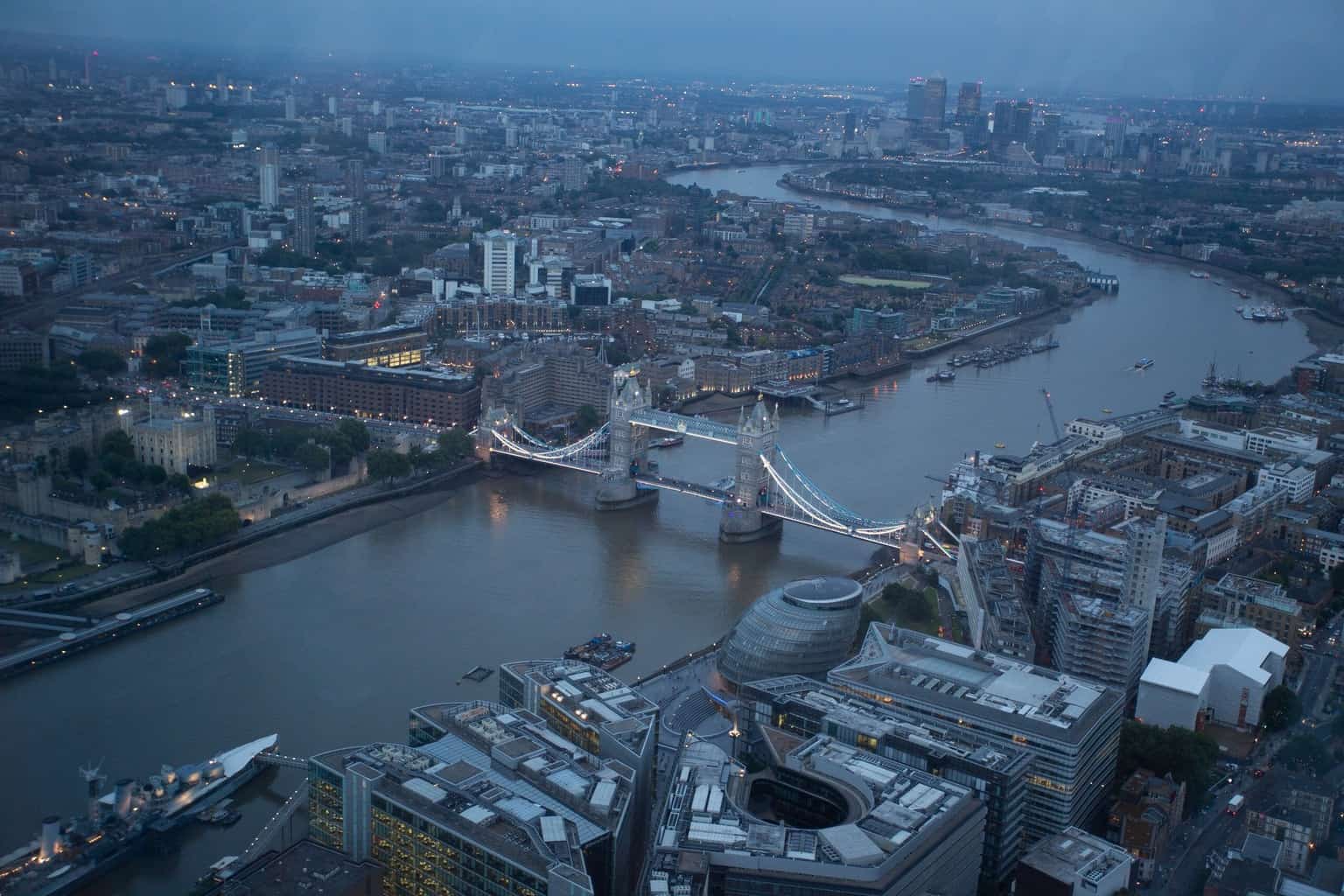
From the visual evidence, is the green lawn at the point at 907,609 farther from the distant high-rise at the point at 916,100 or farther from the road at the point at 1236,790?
the distant high-rise at the point at 916,100

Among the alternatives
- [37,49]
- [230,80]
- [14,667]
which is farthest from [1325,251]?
[14,667]

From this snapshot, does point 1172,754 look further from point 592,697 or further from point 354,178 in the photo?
point 354,178

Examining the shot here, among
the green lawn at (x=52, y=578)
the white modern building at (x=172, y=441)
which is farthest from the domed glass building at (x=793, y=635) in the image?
the white modern building at (x=172, y=441)

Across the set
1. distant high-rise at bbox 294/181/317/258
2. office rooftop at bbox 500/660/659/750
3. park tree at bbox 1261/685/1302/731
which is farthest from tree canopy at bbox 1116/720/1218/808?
distant high-rise at bbox 294/181/317/258

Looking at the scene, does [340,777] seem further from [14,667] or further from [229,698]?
[14,667]

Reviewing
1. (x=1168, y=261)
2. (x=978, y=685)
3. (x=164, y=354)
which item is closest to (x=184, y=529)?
(x=978, y=685)

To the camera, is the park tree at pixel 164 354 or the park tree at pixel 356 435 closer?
the park tree at pixel 356 435
